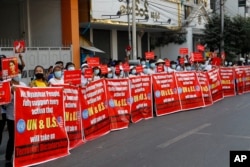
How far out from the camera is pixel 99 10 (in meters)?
23.4

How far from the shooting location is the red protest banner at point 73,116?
8055 mm

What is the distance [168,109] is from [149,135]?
155 inches

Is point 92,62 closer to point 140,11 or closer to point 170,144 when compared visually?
point 170,144

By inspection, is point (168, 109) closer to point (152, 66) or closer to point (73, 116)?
point (152, 66)

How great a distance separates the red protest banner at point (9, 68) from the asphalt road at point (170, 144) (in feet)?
5.10

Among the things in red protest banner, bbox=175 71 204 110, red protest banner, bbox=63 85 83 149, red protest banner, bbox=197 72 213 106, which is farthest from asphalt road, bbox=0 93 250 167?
red protest banner, bbox=197 72 213 106

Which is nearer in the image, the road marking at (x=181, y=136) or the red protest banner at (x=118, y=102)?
the road marking at (x=181, y=136)

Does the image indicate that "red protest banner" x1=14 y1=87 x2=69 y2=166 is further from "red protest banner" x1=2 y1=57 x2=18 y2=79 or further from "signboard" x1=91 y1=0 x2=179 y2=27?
"signboard" x1=91 y1=0 x2=179 y2=27

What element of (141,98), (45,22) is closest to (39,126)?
(141,98)

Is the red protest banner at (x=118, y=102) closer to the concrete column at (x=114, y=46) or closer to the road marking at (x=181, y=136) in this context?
the road marking at (x=181, y=136)

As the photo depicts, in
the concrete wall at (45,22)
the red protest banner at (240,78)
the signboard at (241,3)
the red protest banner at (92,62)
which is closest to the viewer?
the red protest banner at (92,62)

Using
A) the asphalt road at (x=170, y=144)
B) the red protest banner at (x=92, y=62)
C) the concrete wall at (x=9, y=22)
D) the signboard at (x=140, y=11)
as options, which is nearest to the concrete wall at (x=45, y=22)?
the concrete wall at (x=9, y=22)

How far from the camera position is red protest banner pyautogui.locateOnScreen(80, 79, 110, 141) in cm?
884

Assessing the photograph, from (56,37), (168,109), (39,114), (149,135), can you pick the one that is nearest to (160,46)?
(56,37)
